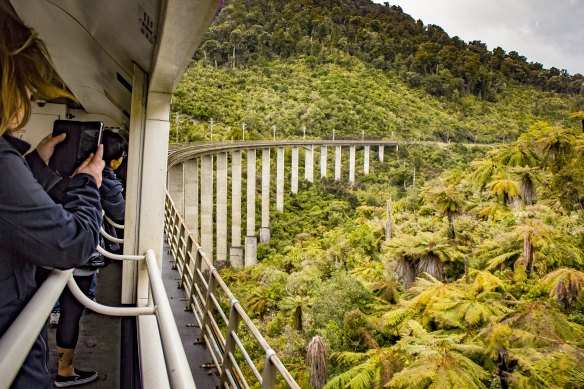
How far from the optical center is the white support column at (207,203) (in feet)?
68.6

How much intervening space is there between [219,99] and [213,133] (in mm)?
12131

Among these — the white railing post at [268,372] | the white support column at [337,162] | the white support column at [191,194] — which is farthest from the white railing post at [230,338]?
the white support column at [337,162]

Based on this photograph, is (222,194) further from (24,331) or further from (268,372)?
(24,331)

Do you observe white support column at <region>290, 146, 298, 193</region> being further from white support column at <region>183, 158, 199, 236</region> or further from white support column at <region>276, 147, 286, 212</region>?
white support column at <region>183, 158, 199, 236</region>

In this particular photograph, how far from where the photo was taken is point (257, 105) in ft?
159

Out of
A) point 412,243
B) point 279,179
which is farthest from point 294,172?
point 412,243

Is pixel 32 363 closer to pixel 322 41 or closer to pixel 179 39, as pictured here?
pixel 179 39

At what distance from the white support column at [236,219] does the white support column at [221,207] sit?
2.26 ft

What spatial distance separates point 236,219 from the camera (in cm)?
2497

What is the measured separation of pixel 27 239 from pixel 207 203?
20.6 metres

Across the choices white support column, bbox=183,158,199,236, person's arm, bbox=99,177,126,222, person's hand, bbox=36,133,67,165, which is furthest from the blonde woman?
white support column, bbox=183,158,199,236

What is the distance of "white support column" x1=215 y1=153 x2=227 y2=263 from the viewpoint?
23.0 metres

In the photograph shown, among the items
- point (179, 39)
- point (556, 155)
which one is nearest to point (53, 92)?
point (179, 39)

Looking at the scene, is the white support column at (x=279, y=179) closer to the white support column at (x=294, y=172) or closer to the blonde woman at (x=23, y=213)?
the white support column at (x=294, y=172)
